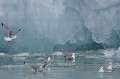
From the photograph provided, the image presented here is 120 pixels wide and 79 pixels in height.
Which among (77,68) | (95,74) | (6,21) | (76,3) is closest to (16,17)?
(6,21)

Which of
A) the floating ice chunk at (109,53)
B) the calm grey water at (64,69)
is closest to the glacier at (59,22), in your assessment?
the floating ice chunk at (109,53)

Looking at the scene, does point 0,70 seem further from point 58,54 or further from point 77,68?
point 58,54

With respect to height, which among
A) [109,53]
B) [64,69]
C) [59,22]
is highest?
[59,22]

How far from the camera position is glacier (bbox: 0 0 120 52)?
4725cm

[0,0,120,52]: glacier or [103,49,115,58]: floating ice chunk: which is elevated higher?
[0,0,120,52]: glacier

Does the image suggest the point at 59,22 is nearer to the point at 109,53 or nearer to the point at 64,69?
the point at 109,53

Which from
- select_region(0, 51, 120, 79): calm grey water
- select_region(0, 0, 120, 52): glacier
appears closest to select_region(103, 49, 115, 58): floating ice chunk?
select_region(0, 51, 120, 79): calm grey water

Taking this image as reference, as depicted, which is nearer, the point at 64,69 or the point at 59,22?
the point at 64,69

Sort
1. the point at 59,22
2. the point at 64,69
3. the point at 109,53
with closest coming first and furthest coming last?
the point at 64,69, the point at 109,53, the point at 59,22

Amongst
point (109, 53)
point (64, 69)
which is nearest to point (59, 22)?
point (109, 53)

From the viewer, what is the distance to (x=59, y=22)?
161ft

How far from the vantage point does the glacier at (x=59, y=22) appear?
4725cm

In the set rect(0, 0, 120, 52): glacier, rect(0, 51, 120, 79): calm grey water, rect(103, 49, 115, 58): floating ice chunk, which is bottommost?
rect(0, 51, 120, 79): calm grey water

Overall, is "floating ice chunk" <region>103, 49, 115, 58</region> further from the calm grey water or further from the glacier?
the glacier
